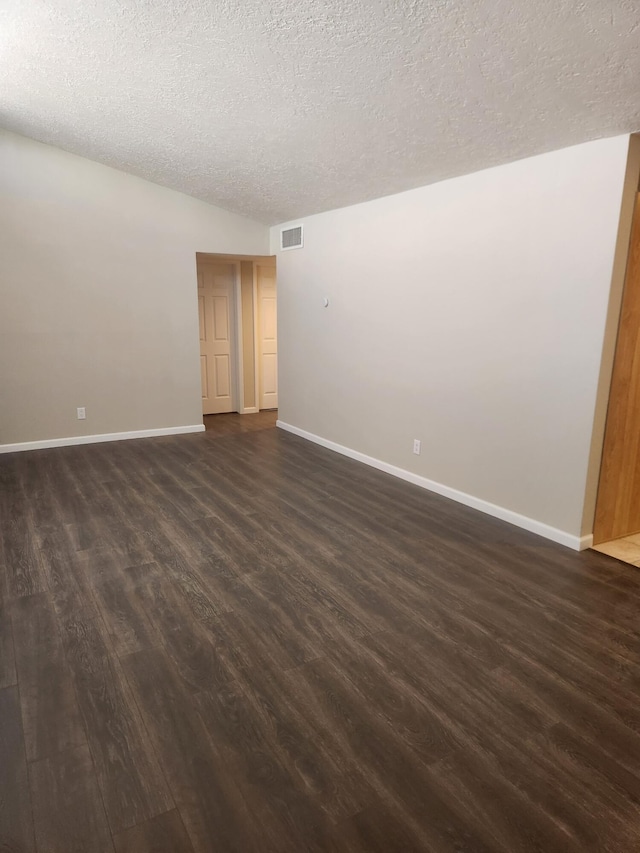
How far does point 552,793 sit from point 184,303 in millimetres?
5306

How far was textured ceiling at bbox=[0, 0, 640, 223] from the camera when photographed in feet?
6.89

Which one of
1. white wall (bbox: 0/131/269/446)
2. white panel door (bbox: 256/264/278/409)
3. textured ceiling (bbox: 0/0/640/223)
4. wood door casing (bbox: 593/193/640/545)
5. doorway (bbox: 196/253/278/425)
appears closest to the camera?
textured ceiling (bbox: 0/0/640/223)

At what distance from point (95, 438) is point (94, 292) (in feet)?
4.94

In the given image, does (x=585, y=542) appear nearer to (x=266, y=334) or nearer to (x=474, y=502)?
(x=474, y=502)

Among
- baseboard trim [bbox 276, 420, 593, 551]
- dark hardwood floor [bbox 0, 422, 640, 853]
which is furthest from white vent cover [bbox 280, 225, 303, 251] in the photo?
dark hardwood floor [bbox 0, 422, 640, 853]

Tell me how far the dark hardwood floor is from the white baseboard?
1700mm

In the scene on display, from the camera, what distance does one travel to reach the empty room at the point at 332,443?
160 cm

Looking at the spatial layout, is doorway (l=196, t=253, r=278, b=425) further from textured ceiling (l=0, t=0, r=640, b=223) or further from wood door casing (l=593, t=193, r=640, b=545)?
wood door casing (l=593, t=193, r=640, b=545)

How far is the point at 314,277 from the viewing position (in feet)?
17.6

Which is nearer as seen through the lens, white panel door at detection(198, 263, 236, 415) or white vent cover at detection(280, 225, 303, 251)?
white vent cover at detection(280, 225, 303, 251)

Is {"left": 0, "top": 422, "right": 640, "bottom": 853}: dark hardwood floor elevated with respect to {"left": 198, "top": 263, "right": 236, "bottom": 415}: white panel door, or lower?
lower

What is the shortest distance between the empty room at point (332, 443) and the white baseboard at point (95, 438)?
0.05 meters

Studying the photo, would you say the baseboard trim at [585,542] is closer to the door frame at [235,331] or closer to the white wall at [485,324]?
the white wall at [485,324]

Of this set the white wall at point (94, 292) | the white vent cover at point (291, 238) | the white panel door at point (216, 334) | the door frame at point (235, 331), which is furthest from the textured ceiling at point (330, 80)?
the white panel door at point (216, 334)
